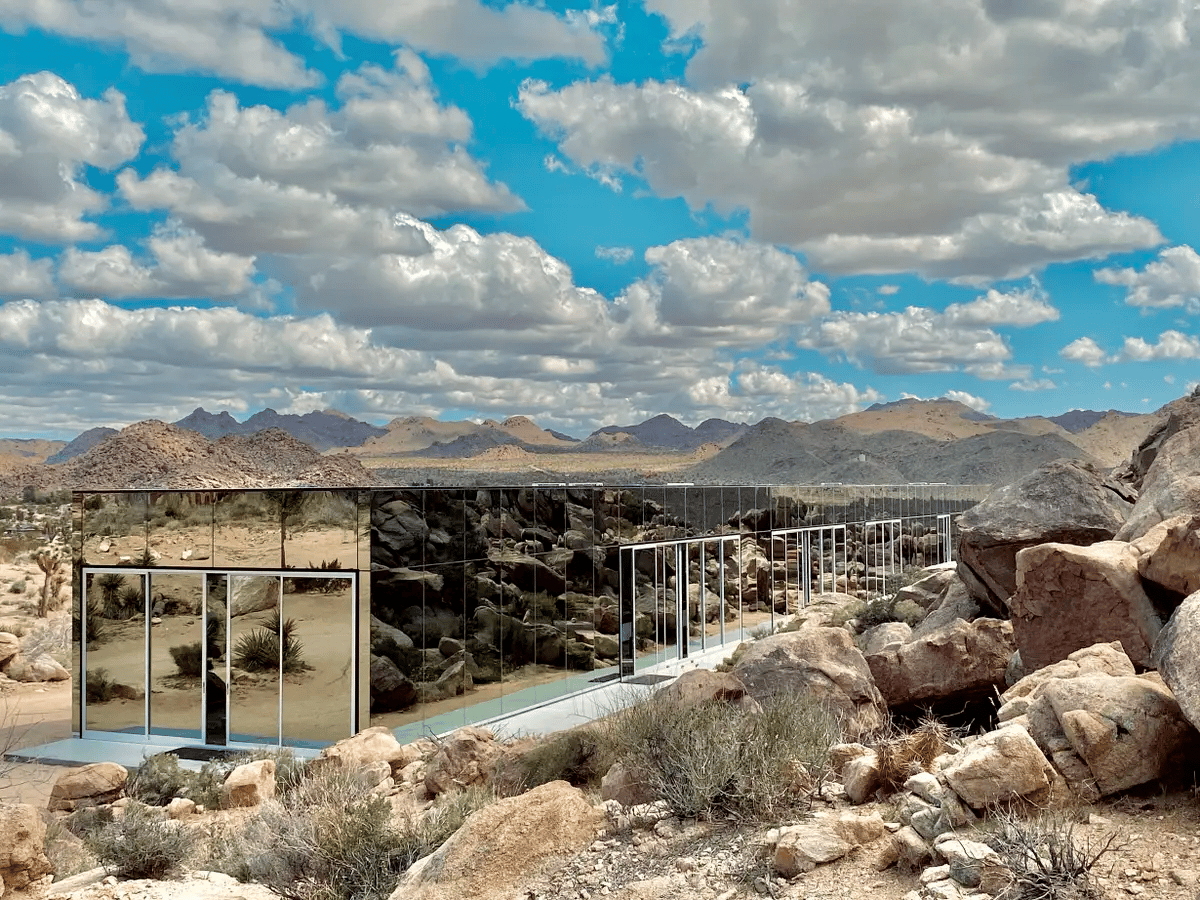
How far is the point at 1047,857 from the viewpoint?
204 inches

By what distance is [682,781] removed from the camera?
24.4 feet

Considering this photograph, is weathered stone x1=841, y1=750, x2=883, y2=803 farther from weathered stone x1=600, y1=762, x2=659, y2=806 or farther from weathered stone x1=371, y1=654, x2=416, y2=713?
weathered stone x1=371, y1=654, x2=416, y2=713

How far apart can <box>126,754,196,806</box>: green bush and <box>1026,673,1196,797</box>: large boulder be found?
10.4m

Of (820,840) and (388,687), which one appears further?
(388,687)

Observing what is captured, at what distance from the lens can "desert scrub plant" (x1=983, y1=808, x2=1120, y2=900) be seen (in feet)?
16.6

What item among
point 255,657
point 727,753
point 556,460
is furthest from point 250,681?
point 556,460

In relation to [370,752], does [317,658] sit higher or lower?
higher

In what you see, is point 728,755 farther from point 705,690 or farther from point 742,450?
point 742,450

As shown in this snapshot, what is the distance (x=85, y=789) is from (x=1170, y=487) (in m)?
13.4

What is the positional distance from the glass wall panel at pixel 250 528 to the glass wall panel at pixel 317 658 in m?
0.58

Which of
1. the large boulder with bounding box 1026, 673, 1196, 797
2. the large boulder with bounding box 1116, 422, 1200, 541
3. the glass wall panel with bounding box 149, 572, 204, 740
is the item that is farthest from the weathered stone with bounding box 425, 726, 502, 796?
the large boulder with bounding box 1116, 422, 1200, 541

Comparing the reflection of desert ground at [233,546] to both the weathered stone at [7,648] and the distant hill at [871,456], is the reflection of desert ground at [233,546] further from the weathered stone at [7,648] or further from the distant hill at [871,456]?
the distant hill at [871,456]

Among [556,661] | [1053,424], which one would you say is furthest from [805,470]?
[556,661]

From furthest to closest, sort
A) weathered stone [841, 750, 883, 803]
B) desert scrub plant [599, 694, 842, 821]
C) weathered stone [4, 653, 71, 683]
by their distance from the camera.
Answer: weathered stone [4, 653, 71, 683]
desert scrub plant [599, 694, 842, 821]
weathered stone [841, 750, 883, 803]
